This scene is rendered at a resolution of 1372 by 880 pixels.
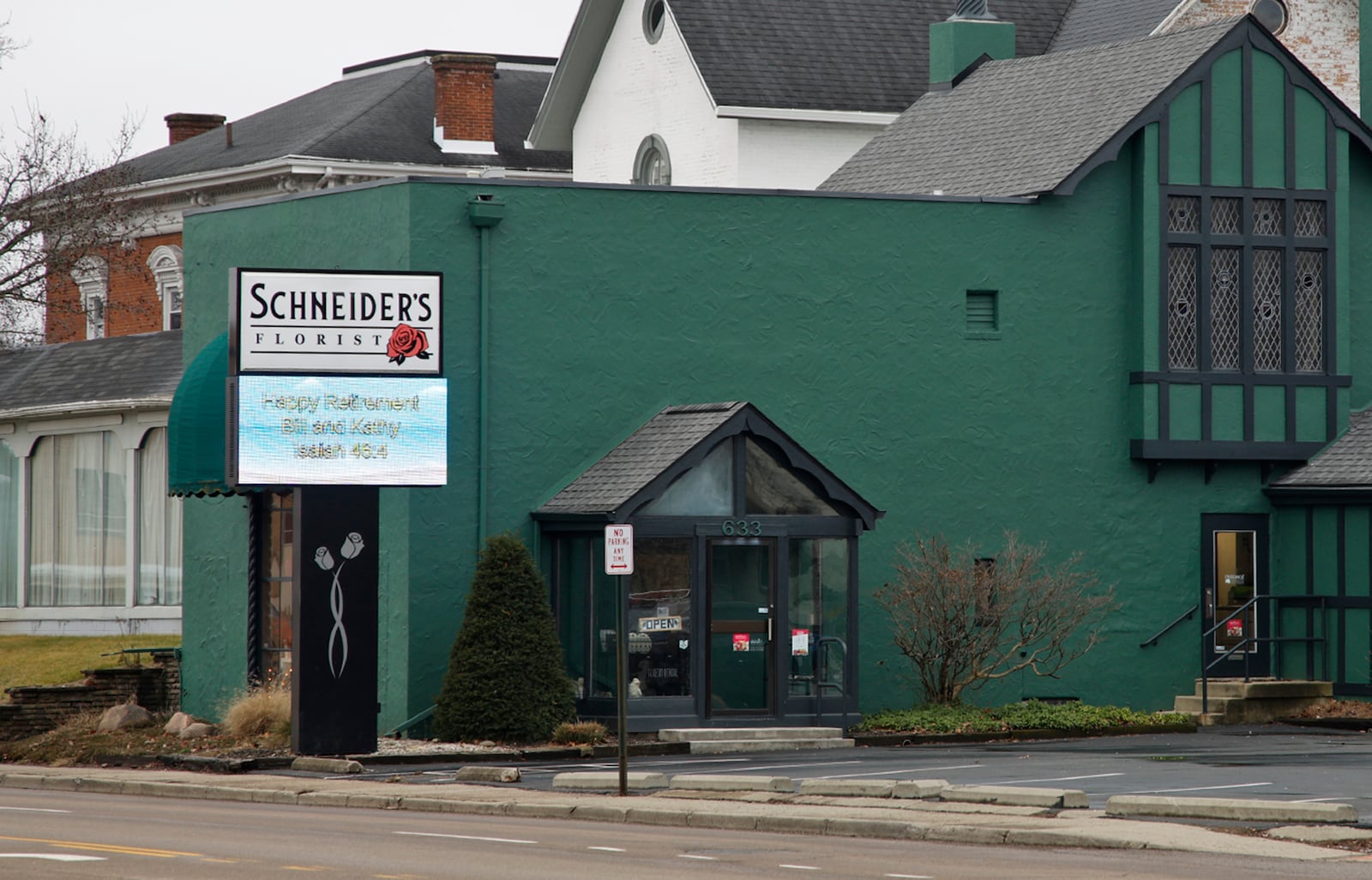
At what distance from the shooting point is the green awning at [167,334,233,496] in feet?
94.6

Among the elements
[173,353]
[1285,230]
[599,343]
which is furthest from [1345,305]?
[173,353]

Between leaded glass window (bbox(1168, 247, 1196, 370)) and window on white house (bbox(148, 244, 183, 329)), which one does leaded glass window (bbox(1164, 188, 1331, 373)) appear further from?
window on white house (bbox(148, 244, 183, 329))

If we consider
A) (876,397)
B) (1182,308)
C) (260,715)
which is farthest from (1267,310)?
(260,715)

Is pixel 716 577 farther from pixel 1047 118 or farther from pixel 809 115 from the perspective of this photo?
pixel 809 115

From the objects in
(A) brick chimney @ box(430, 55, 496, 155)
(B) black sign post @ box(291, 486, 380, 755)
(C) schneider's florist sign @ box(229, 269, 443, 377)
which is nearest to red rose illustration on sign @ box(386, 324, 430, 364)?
(C) schneider's florist sign @ box(229, 269, 443, 377)

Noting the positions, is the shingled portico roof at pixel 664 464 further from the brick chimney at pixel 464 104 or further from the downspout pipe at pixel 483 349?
the brick chimney at pixel 464 104

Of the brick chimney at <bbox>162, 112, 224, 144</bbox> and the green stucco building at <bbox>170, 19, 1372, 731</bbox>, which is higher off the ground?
the brick chimney at <bbox>162, 112, 224, 144</bbox>

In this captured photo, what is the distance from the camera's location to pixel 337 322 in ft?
84.2

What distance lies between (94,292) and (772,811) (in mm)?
39346

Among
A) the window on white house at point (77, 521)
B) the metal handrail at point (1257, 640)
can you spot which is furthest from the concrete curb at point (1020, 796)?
the window on white house at point (77, 521)

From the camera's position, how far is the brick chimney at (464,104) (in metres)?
51.6

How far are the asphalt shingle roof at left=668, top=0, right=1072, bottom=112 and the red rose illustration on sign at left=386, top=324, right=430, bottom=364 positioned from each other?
16.3m

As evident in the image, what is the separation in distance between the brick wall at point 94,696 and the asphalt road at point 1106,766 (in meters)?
8.21

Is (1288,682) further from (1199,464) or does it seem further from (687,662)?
(687,662)
